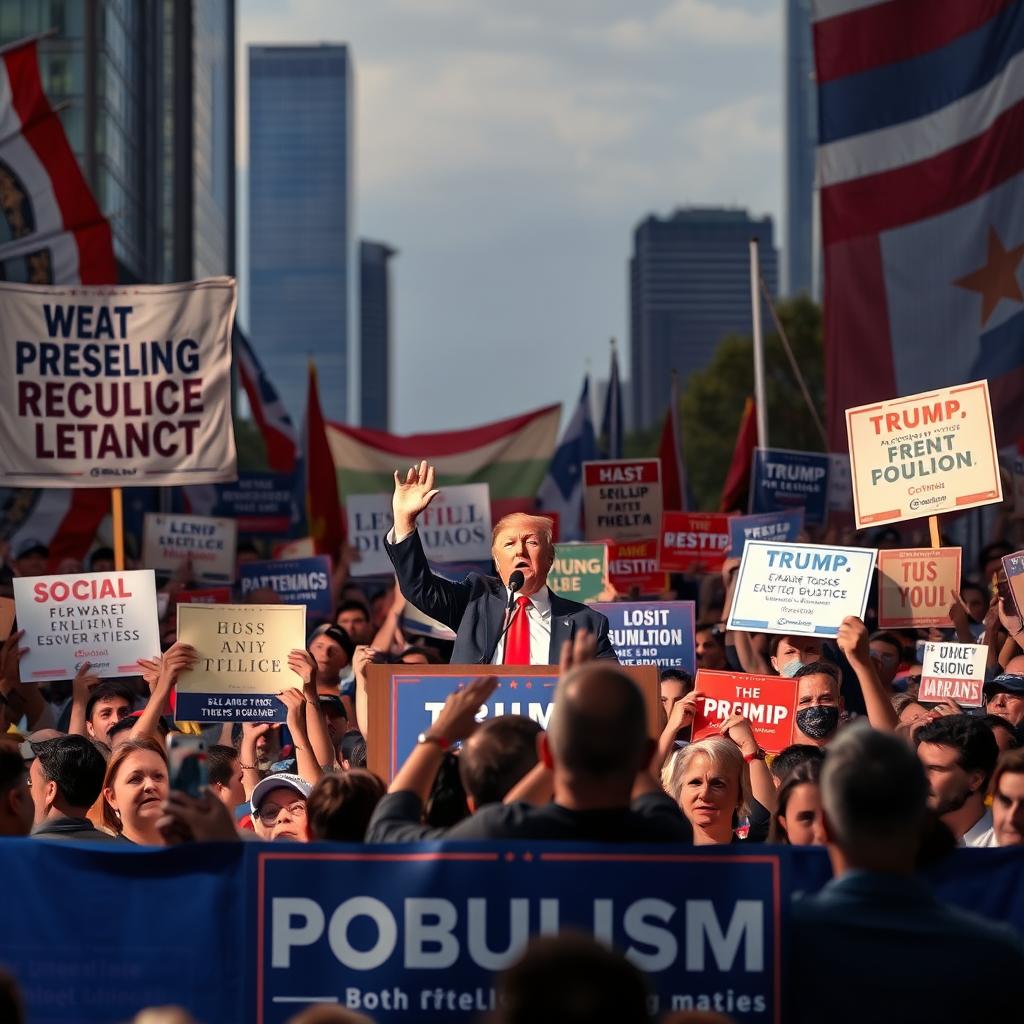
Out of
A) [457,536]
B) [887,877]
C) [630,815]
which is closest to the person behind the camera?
[887,877]

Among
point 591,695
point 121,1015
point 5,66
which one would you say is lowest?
point 121,1015

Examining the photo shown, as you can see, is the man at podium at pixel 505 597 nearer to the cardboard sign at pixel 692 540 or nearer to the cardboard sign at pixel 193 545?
the cardboard sign at pixel 692 540

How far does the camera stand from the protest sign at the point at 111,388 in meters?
11.7

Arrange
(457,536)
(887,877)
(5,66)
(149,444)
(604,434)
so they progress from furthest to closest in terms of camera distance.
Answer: (604,434) < (457,536) < (5,66) < (149,444) < (887,877)

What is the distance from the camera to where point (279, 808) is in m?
6.61

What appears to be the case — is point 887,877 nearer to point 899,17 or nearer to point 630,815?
point 630,815

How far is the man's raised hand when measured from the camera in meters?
6.99

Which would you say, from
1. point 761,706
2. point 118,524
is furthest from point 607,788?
point 118,524

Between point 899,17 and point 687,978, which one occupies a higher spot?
point 899,17

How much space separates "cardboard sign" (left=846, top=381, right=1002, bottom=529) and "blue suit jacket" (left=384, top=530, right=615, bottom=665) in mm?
3680

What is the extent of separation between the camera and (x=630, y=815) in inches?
A: 174

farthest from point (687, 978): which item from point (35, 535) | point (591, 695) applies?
point (35, 535)

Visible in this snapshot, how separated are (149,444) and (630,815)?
25.9 ft

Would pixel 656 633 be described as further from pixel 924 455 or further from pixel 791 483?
pixel 791 483
